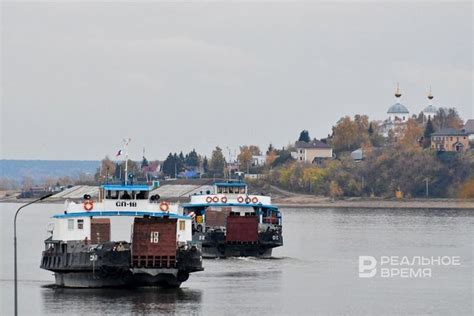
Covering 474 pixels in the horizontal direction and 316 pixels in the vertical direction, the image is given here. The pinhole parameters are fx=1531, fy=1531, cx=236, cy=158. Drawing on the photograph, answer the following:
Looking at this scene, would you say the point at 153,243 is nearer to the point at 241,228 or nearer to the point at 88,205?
the point at 88,205

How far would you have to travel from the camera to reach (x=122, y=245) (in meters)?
77.2

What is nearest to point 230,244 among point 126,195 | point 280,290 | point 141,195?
point 280,290

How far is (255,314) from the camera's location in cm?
7144

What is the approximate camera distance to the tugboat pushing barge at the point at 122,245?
76938mm

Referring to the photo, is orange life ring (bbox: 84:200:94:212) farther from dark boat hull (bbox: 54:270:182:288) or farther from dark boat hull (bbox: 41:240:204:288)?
dark boat hull (bbox: 54:270:182:288)

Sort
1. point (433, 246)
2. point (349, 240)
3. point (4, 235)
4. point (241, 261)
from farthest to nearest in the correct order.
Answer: point (4, 235)
point (349, 240)
point (433, 246)
point (241, 261)

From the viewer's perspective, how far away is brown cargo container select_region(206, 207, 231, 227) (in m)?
112

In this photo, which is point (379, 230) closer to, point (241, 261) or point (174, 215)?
point (241, 261)

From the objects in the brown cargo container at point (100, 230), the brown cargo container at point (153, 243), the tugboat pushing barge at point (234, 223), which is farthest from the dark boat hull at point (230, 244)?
the brown cargo container at point (153, 243)

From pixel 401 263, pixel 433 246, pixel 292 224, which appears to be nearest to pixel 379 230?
pixel 292 224

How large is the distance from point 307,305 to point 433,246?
5627 centimetres

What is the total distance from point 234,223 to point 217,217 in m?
7.11

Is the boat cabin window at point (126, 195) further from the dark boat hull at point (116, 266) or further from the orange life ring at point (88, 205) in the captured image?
the dark boat hull at point (116, 266)

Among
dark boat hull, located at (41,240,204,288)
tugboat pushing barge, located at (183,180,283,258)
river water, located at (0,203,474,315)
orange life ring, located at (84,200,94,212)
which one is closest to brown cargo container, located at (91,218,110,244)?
orange life ring, located at (84,200,94,212)
